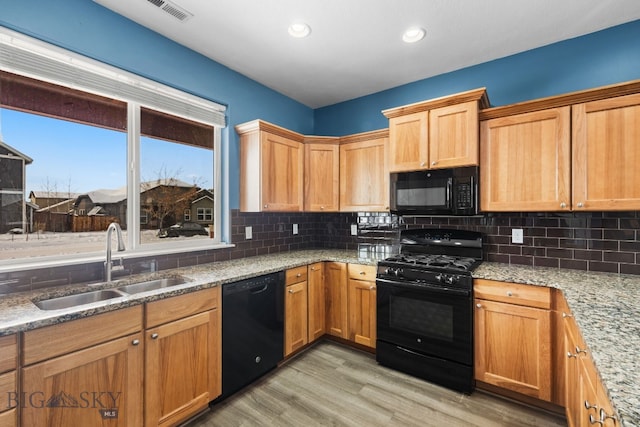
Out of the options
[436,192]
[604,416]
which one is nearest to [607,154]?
[436,192]

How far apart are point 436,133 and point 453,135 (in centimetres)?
14

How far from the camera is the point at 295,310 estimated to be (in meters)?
2.61

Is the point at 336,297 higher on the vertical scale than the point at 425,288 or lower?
lower

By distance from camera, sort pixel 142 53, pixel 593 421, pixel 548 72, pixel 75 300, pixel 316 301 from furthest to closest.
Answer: pixel 316 301
pixel 548 72
pixel 142 53
pixel 75 300
pixel 593 421

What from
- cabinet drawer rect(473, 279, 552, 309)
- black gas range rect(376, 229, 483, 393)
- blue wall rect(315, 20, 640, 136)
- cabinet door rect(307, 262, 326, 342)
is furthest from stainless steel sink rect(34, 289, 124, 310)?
blue wall rect(315, 20, 640, 136)

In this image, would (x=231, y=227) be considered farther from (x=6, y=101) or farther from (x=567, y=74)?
(x=567, y=74)

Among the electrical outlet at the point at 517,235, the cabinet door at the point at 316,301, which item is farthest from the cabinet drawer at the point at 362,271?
the electrical outlet at the point at 517,235

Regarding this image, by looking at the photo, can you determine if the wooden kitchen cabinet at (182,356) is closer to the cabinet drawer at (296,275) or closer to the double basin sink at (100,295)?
the double basin sink at (100,295)

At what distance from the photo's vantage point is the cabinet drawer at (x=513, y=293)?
193 centimetres

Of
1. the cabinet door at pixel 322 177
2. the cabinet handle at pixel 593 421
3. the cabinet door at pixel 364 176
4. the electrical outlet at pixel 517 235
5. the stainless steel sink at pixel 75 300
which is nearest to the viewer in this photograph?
the cabinet handle at pixel 593 421

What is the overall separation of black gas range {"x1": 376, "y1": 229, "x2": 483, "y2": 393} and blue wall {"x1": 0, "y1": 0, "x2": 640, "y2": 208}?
1436 mm

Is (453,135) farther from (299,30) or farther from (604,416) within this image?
(604,416)

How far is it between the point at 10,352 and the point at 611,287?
3.16 m

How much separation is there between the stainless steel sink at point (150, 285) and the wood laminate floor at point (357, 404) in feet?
3.05
